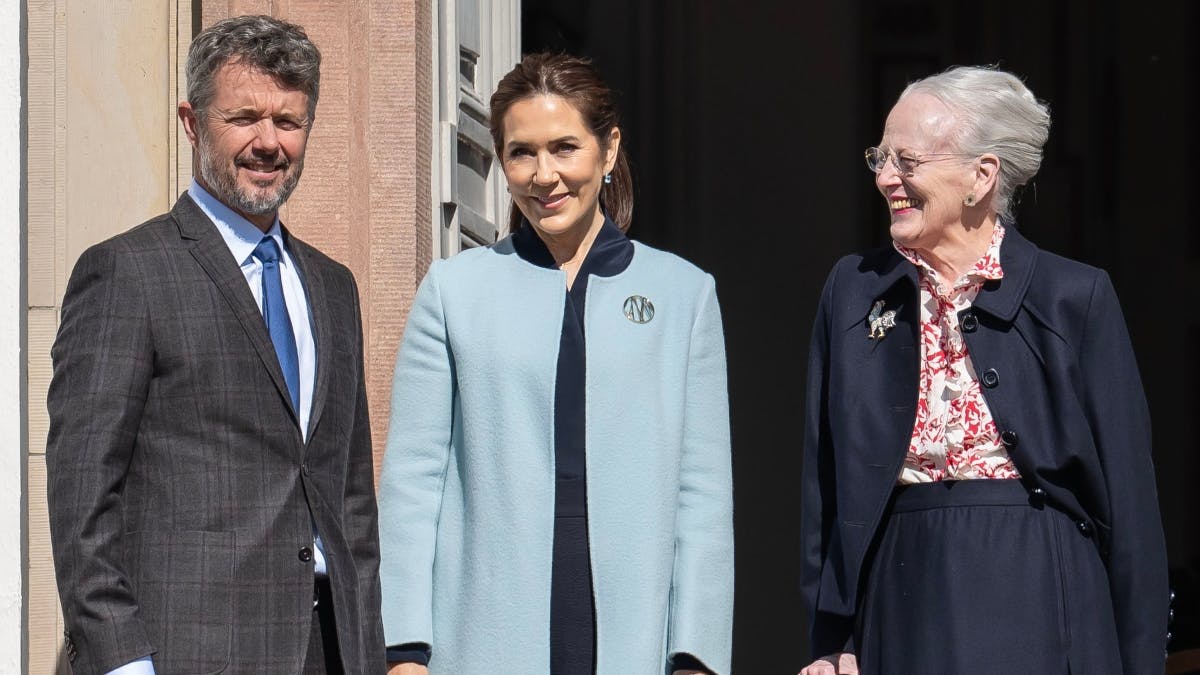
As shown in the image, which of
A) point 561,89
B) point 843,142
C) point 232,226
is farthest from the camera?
point 843,142

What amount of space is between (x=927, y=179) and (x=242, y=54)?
4.35ft

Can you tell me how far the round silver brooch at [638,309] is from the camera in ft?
14.4

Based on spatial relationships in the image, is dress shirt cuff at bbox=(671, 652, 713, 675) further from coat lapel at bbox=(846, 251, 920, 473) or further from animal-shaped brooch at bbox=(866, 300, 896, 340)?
animal-shaped brooch at bbox=(866, 300, 896, 340)

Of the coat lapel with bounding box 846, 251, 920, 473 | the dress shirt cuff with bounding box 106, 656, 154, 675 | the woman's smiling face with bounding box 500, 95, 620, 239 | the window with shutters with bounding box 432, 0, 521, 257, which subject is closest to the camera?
the dress shirt cuff with bounding box 106, 656, 154, 675

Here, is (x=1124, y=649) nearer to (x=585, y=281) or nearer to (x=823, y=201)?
(x=585, y=281)

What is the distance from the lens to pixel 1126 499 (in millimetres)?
4078

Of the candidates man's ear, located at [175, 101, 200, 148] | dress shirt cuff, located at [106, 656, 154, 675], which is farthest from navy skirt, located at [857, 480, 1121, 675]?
man's ear, located at [175, 101, 200, 148]

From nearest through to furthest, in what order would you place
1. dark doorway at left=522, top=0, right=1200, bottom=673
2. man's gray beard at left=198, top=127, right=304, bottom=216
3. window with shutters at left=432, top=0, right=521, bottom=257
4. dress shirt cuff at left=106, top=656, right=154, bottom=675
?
1. dress shirt cuff at left=106, top=656, right=154, bottom=675
2. man's gray beard at left=198, top=127, right=304, bottom=216
3. window with shutters at left=432, top=0, right=521, bottom=257
4. dark doorway at left=522, top=0, right=1200, bottom=673

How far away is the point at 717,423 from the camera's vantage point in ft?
14.4

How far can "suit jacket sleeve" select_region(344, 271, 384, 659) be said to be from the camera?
13.2 feet

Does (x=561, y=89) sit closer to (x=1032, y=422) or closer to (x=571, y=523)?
(x=571, y=523)

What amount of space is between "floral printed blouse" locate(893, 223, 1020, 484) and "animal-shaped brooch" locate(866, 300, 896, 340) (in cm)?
6
